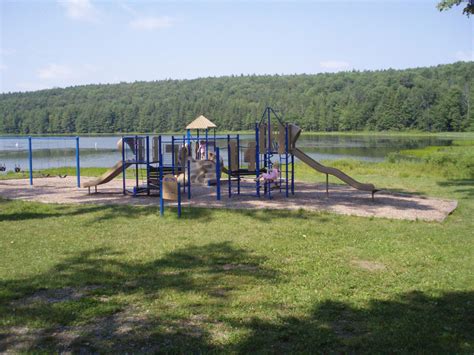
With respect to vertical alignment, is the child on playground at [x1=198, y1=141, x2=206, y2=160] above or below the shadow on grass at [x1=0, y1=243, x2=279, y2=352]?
above

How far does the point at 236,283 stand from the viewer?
6020mm

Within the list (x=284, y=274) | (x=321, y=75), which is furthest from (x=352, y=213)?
(x=321, y=75)

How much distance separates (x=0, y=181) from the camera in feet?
62.7

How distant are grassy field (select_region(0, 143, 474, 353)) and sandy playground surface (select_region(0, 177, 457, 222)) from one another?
0.97 m

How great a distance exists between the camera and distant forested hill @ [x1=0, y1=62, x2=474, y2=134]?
8575cm

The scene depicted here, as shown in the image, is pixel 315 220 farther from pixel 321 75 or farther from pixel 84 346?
pixel 321 75

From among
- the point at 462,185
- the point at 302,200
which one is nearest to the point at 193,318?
the point at 302,200

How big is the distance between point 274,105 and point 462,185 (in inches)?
3573

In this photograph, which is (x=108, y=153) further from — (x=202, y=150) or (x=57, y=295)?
(x=57, y=295)

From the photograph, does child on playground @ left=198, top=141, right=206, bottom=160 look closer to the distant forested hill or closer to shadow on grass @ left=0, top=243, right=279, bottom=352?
shadow on grass @ left=0, top=243, right=279, bottom=352

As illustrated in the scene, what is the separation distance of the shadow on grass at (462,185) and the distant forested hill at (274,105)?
5889 cm

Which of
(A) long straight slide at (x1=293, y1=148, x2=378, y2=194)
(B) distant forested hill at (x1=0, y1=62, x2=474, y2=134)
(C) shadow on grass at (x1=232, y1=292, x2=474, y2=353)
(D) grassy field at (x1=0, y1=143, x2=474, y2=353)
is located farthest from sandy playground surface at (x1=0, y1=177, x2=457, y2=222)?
(B) distant forested hill at (x1=0, y1=62, x2=474, y2=134)

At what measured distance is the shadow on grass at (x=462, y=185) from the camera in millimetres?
14594

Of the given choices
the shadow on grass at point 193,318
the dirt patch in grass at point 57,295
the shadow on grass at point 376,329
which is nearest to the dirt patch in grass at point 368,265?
the shadow on grass at point 193,318
